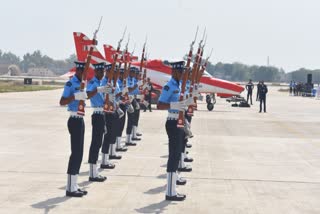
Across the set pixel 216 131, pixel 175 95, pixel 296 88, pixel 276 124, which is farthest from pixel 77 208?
pixel 296 88

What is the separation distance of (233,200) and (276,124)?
1713 cm

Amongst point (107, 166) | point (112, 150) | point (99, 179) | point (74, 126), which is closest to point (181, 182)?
point (99, 179)

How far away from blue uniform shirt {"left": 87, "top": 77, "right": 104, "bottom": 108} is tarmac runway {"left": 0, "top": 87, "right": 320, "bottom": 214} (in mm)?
1519

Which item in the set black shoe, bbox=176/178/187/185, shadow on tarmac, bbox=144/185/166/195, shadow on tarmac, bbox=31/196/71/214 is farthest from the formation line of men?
black shoe, bbox=176/178/187/185

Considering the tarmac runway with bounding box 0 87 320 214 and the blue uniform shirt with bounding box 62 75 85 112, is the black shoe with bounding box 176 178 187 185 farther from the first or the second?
the blue uniform shirt with bounding box 62 75 85 112

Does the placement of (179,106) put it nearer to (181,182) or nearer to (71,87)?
(71,87)

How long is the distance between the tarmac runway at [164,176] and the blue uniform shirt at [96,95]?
152 cm

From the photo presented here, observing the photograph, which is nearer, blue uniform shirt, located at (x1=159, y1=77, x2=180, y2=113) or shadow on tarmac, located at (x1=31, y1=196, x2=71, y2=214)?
shadow on tarmac, located at (x1=31, y1=196, x2=71, y2=214)

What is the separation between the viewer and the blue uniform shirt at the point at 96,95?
11.1 m

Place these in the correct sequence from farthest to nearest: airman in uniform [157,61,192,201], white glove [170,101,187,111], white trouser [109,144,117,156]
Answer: white trouser [109,144,117,156]
airman in uniform [157,61,192,201]
white glove [170,101,187,111]

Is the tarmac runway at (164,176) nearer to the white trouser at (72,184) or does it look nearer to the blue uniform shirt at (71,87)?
the white trouser at (72,184)

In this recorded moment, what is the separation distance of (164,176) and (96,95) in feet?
7.36

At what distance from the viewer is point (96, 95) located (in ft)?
37.4

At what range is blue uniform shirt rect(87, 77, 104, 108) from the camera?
11062 millimetres
